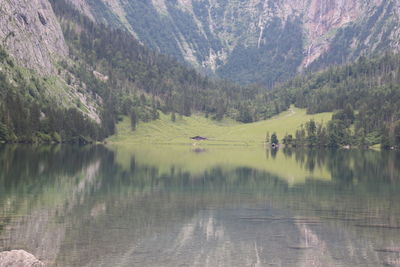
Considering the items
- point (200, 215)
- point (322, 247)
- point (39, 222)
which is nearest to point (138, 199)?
point (200, 215)

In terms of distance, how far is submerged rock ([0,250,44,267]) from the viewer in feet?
99.3

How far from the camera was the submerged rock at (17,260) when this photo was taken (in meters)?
30.3

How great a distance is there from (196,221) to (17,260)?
71.6ft

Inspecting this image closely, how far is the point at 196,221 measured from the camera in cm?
4962

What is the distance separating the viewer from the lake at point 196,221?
37.1m

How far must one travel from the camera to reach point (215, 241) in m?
41.8

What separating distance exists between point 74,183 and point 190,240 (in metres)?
39.2

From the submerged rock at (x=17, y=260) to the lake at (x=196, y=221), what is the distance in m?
3.34

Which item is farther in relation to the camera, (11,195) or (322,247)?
(11,195)

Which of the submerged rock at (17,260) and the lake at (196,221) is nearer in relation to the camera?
the submerged rock at (17,260)

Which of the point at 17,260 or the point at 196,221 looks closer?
the point at 17,260

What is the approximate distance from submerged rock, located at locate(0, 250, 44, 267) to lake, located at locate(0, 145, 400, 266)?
334cm

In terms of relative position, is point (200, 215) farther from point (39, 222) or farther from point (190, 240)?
point (39, 222)

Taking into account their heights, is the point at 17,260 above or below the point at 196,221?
above
